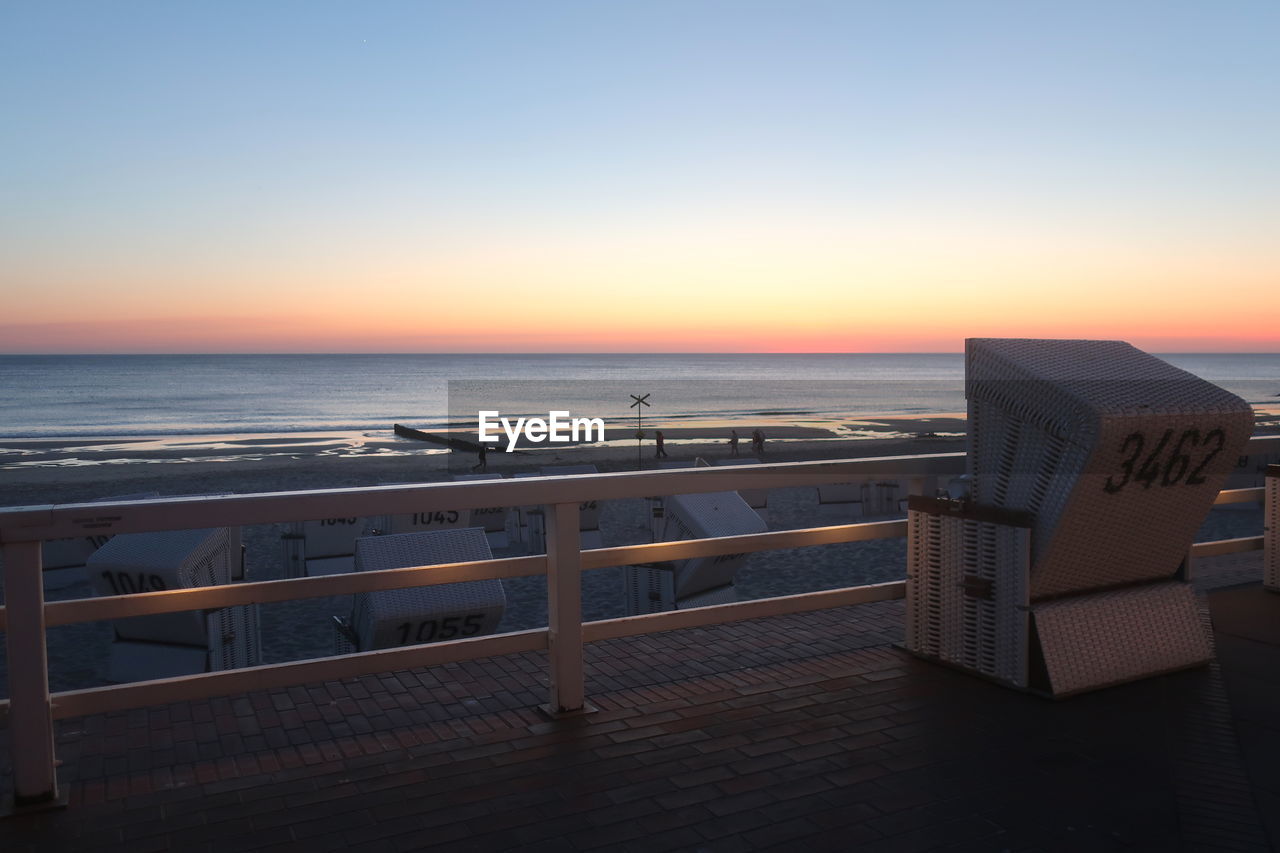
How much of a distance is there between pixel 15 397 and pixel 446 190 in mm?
59916

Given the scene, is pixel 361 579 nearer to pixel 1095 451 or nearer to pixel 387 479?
pixel 1095 451

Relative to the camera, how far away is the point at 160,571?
650 centimetres

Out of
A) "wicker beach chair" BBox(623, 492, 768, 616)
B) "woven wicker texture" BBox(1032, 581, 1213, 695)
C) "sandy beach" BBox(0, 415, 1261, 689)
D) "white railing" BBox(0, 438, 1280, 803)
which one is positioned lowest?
"sandy beach" BBox(0, 415, 1261, 689)

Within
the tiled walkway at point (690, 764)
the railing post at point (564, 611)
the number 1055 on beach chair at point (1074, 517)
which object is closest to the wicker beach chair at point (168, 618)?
the tiled walkway at point (690, 764)

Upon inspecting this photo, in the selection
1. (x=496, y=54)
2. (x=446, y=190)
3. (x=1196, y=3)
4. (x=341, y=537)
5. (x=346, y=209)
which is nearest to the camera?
(x=1196, y=3)

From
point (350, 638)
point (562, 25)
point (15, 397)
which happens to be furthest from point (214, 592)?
point (15, 397)

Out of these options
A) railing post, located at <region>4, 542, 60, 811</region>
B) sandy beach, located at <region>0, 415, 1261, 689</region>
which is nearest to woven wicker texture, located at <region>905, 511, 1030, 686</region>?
railing post, located at <region>4, 542, 60, 811</region>

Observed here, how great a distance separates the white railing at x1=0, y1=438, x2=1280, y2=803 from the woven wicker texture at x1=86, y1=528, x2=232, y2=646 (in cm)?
372

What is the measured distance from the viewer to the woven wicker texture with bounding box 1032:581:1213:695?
3740 millimetres

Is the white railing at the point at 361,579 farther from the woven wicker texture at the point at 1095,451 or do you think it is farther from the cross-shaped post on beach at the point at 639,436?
the cross-shaped post on beach at the point at 639,436

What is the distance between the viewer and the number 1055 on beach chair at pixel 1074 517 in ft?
11.7

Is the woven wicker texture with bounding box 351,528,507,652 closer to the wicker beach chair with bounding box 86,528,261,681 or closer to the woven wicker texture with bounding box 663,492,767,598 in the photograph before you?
the wicker beach chair with bounding box 86,528,261,681

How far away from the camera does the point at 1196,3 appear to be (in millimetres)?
9148

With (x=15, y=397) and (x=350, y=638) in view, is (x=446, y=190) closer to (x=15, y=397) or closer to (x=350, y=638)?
(x=350, y=638)
